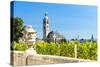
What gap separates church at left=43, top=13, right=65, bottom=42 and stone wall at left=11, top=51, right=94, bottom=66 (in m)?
0.25

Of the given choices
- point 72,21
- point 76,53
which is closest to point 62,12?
point 72,21

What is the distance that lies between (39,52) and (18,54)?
0.32m

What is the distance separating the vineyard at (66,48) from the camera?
3212 millimetres

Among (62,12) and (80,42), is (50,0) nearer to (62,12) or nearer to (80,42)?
(62,12)

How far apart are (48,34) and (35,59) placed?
0.39 metres

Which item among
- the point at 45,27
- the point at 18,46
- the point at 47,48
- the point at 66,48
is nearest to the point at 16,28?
the point at 18,46

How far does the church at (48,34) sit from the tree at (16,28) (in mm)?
343

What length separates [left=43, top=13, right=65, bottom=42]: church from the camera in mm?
3230

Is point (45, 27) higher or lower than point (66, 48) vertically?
higher

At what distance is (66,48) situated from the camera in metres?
3.39

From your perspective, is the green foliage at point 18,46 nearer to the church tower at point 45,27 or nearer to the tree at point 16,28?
the tree at point 16,28

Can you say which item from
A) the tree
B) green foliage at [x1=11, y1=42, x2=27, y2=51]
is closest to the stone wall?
green foliage at [x1=11, y1=42, x2=27, y2=51]

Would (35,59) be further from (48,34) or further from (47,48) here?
(48,34)

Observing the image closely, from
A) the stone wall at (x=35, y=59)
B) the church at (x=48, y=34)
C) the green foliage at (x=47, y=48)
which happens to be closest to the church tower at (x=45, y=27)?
the church at (x=48, y=34)
